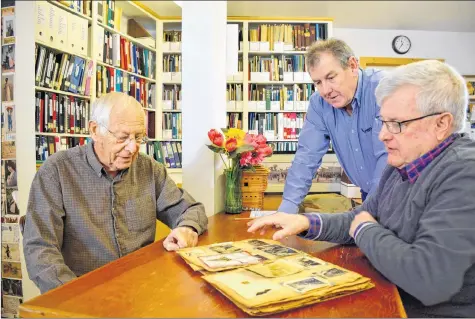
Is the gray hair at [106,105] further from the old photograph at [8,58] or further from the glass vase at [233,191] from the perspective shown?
the old photograph at [8,58]

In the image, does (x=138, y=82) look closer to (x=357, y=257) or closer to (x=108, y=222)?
(x=108, y=222)

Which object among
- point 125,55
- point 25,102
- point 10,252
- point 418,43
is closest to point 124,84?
point 125,55

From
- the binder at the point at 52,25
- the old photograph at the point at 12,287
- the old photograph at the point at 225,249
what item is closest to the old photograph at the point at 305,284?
the old photograph at the point at 225,249

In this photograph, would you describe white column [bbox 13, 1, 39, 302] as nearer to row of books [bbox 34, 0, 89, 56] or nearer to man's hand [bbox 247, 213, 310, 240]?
row of books [bbox 34, 0, 89, 56]

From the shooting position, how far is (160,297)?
33.9 inches

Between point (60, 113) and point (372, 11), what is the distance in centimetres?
374

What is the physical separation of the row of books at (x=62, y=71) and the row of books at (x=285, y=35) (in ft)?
7.80

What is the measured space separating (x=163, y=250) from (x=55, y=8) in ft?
7.96

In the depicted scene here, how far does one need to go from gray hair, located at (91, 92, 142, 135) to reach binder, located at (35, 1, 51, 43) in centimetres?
169

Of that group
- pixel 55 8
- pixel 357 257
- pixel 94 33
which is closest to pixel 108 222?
pixel 357 257

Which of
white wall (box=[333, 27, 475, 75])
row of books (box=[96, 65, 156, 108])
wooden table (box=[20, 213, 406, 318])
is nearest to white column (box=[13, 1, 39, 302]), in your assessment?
row of books (box=[96, 65, 156, 108])

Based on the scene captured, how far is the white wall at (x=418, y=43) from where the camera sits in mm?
5746

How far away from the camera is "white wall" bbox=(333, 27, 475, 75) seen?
575 centimetres

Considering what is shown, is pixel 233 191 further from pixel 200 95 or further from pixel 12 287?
pixel 12 287
